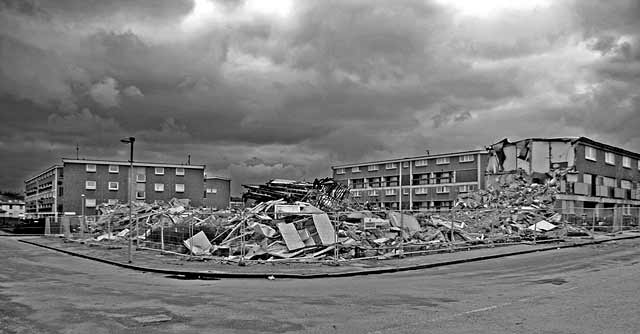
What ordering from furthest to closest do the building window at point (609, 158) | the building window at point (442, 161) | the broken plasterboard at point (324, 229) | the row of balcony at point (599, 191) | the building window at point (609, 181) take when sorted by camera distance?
the building window at point (442, 161)
the building window at point (609, 158)
the building window at point (609, 181)
the row of balcony at point (599, 191)
the broken plasterboard at point (324, 229)

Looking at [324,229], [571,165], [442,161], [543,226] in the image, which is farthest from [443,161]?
[324,229]

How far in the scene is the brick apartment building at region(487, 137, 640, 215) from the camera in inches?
1896

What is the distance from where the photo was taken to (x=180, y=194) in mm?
81375

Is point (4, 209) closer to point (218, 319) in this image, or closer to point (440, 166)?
point (440, 166)

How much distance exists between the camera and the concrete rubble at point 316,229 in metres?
23.2

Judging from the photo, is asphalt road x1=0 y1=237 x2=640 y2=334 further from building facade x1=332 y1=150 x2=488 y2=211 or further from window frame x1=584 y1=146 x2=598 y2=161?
building facade x1=332 y1=150 x2=488 y2=211

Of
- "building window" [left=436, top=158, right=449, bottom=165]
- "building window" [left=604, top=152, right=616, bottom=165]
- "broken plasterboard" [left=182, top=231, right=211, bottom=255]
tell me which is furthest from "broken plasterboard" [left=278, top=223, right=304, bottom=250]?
"building window" [left=436, top=158, right=449, bottom=165]

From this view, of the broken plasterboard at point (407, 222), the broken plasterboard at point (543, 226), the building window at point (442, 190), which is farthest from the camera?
the building window at point (442, 190)

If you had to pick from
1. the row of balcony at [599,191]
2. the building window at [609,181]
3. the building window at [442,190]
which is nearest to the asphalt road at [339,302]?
the row of balcony at [599,191]

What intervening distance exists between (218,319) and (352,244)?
43.4 ft

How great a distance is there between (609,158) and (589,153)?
5109mm

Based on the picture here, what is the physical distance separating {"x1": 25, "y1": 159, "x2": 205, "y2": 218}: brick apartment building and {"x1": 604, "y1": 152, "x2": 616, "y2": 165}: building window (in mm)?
52684

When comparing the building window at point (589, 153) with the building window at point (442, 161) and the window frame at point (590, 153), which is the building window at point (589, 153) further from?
the building window at point (442, 161)

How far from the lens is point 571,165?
48.2 m
